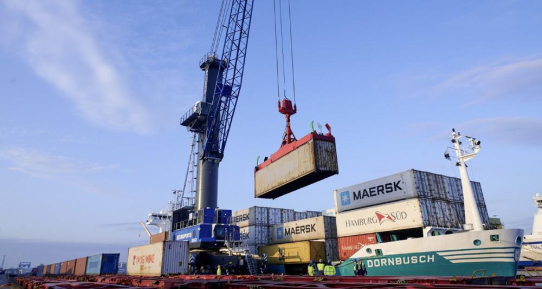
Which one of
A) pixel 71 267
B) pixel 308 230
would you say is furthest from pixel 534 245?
pixel 71 267

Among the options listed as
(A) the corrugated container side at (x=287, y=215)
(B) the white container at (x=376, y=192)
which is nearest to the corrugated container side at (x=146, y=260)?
(B) the white container at (x=376, y=192)

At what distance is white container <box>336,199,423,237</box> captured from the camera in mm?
23422

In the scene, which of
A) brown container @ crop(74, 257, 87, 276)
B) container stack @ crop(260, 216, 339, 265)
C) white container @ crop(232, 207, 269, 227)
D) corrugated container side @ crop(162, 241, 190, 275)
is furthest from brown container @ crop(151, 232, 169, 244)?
corrugated container side @ crop(162, 241, 190, 275)

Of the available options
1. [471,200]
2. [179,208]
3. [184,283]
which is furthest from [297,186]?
[179,208]

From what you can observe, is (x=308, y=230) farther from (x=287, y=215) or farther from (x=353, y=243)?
(x=287, y=215)

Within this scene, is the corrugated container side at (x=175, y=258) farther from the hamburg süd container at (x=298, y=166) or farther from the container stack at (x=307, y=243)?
the container stack at (x=307, y=243)

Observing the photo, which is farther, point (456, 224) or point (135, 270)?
point (135, 270)

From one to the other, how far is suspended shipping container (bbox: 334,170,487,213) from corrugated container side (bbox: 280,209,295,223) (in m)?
13.6

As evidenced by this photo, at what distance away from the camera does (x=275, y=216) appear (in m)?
41.7

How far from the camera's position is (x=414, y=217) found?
2323cm

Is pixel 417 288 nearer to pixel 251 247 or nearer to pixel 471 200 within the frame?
pixel 471 200

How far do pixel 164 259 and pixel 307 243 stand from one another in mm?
13084

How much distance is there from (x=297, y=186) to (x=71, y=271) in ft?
144

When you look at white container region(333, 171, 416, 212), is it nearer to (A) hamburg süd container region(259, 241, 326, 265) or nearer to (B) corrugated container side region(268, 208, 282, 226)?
(A) hamburg süd container region(259, 241, 326, 265)
